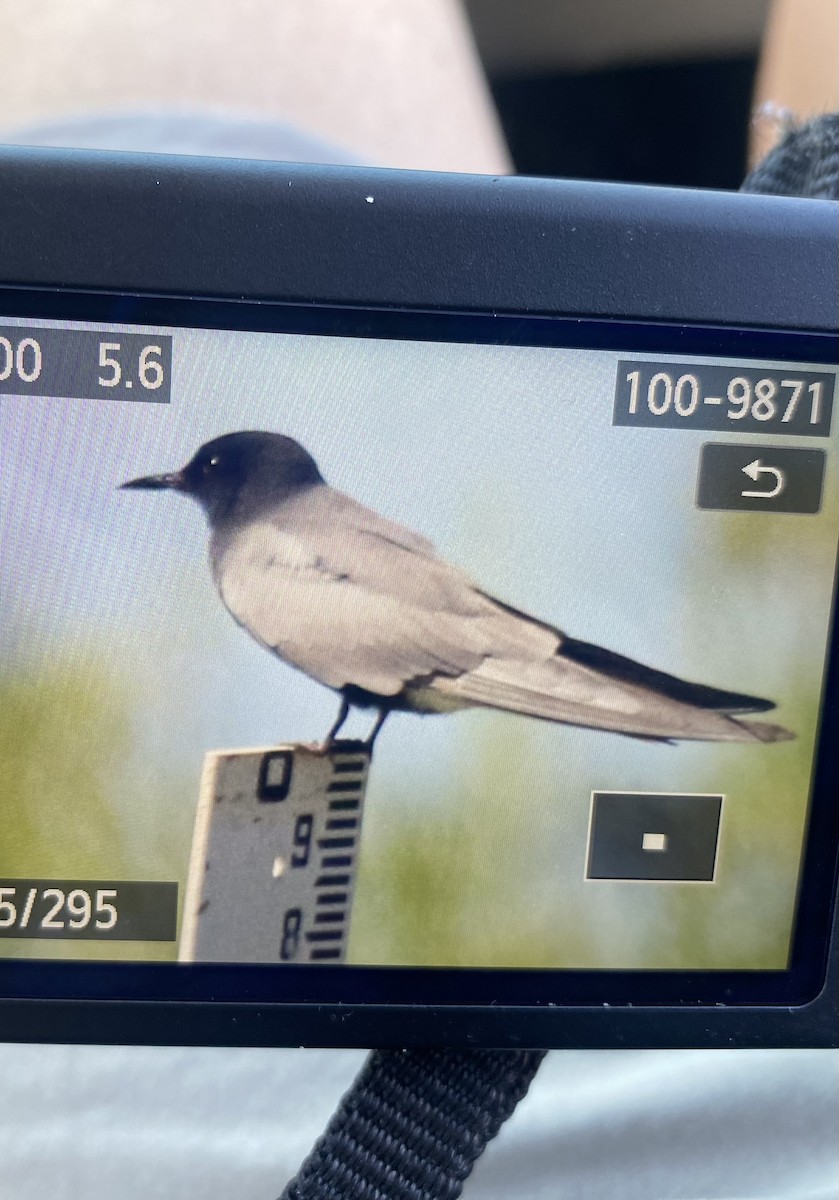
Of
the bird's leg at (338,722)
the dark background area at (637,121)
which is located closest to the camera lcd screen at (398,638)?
the bird's leg at (338,722)

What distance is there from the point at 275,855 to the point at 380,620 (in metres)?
0.09

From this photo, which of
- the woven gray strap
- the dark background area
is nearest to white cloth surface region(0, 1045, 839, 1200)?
the woven gray strap

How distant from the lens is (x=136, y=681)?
356 mm

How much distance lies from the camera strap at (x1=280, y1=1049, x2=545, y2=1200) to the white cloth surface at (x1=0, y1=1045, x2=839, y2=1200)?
0.03 meters

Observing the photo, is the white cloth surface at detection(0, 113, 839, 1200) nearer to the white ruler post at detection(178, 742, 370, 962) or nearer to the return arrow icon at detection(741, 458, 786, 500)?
the white ruler post at detection(178, 742, 370, 962)

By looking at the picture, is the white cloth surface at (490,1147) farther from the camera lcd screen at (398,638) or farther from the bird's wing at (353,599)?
the bird's wing at (353,599)

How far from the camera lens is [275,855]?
377mm

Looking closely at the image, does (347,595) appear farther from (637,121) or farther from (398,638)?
(637,121)

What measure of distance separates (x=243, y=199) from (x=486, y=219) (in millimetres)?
77

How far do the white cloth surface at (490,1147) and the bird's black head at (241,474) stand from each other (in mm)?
236

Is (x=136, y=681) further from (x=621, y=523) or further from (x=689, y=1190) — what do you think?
(x=689, y=1190)

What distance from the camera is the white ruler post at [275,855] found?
37 cm

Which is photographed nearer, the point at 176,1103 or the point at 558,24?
the point at 176,1103

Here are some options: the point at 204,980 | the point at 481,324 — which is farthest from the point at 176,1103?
the point at 481,324
